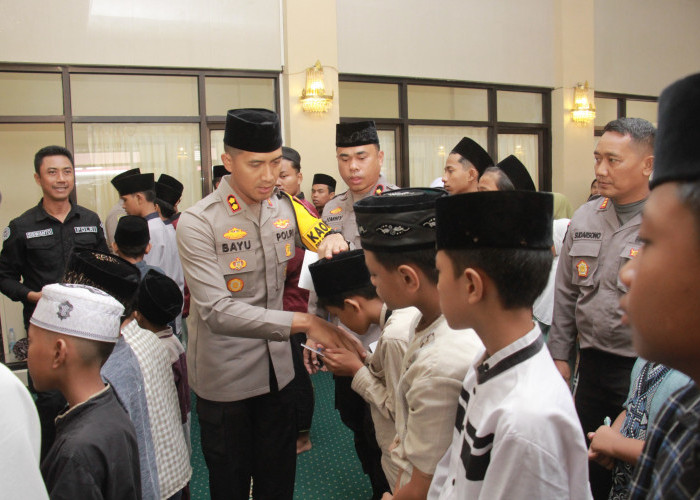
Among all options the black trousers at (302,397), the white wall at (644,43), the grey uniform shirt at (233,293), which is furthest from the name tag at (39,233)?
the white wall at (644,43)

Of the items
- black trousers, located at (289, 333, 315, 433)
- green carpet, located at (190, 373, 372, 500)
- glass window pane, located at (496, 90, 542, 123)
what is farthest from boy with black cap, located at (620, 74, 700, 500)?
glass window pane, located at (496, 90, 542, 123)

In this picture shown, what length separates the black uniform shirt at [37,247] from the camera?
139 inches

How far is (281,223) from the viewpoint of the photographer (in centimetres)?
231

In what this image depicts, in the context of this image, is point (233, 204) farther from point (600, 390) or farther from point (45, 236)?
point (45, 236)

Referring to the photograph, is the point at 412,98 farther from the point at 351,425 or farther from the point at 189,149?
the point at 351,425

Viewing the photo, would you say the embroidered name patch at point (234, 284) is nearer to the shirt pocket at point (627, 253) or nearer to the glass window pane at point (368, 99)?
the shirt pocket at point (627, 253)

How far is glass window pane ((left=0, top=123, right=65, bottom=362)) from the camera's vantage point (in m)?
5.15

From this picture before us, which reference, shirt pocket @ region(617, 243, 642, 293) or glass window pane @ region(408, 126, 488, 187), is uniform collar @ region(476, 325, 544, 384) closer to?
shirt pocket @ region(617, 243, 642, 293)

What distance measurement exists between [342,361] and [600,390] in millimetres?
1156

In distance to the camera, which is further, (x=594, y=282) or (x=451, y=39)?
(x=451, y=39)

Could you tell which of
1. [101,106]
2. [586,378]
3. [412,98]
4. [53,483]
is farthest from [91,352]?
[412,98]

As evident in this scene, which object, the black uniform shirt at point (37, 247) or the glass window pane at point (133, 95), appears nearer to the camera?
the black uniform shirt at point (37, 247)

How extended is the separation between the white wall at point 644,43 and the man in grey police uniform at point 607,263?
21.1 ft

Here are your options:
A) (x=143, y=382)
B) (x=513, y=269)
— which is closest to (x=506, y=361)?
(x=513, y=269)
